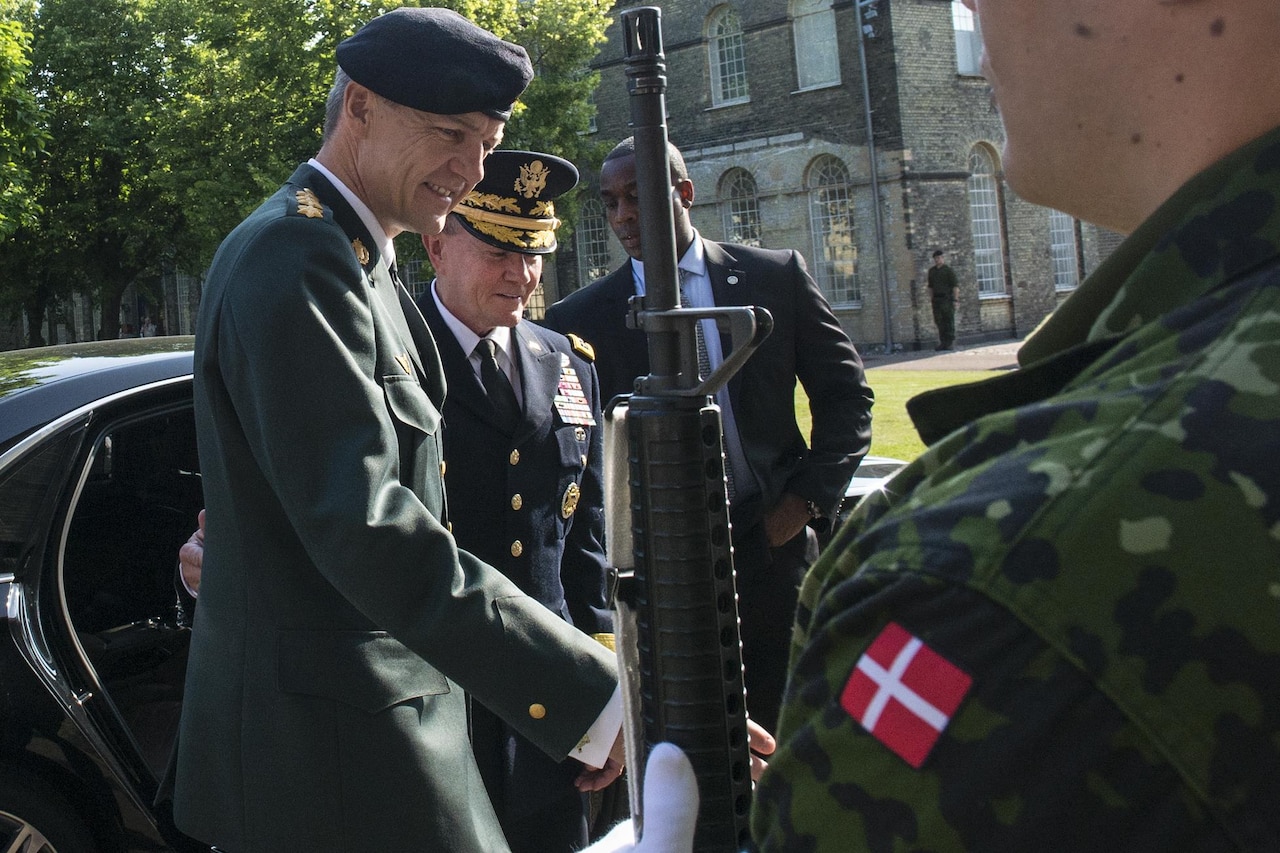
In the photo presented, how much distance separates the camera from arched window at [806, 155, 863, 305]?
27.2m

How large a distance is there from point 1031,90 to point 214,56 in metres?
27.5

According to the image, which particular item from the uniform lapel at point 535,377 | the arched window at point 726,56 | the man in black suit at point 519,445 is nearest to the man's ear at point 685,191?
the man in black suit at point 519,445

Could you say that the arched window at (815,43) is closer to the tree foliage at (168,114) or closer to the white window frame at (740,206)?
the white window frame at (740,206)

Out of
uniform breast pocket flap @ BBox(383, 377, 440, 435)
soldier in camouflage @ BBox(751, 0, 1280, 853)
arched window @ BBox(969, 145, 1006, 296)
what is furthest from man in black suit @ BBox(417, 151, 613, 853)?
arched window @ BBox(969, 145, 1006, 296)

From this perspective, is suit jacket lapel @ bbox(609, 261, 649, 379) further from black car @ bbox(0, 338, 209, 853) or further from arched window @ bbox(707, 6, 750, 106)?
arched window @ bbox(707, 6, 750, 106)

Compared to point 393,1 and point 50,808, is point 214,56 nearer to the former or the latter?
point 393,1

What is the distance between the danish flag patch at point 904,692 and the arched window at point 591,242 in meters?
30.7

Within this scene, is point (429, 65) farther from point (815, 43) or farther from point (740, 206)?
point (740, 206)

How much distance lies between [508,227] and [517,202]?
0.10 metres

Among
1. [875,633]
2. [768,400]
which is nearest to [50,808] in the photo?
[768,400]

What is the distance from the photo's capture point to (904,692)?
701mm

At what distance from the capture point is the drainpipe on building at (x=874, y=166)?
26.1 m

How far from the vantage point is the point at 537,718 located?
82.3 inches

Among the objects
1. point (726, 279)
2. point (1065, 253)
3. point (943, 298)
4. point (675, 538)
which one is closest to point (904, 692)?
point (675, 538)
